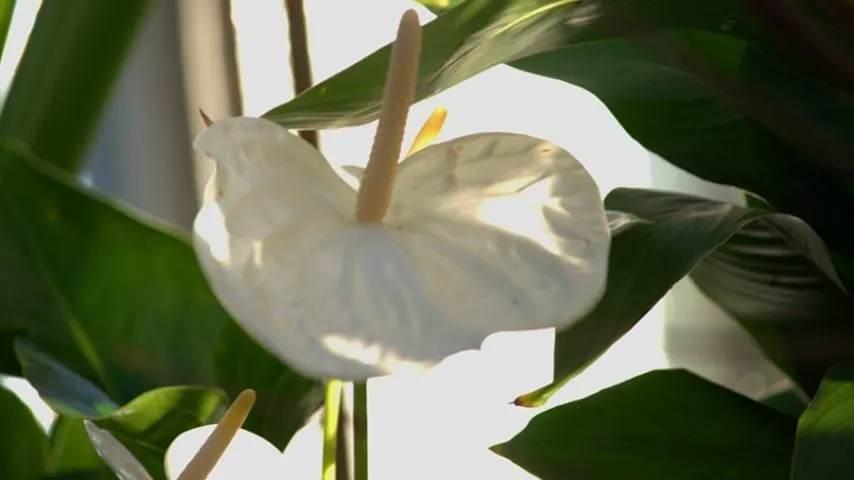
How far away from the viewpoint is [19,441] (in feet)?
1.30

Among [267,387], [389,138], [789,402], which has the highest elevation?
[389,138]

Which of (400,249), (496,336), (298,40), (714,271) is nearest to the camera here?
(400,249)

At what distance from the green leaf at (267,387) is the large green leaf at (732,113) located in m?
0.19

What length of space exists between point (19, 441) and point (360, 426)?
20 centimetres

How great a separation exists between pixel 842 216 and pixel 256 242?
295 millimetres

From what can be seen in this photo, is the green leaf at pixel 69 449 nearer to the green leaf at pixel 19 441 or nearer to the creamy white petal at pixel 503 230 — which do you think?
the green leaf at pixel 19 441

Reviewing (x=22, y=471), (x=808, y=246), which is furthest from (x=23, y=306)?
(x=808, y=246)

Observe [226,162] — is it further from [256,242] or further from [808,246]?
[808,246]

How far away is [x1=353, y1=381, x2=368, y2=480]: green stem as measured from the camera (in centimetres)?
28

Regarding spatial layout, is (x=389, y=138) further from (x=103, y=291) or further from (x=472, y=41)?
(x=103, y=291)

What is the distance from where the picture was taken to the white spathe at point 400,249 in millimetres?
169

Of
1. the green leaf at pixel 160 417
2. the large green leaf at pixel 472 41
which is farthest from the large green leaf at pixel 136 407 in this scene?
the large green leaf at pixel 472 41

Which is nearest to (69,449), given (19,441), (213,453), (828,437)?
(19,441)

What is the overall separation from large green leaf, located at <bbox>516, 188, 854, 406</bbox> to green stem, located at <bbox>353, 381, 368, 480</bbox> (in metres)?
0.05
